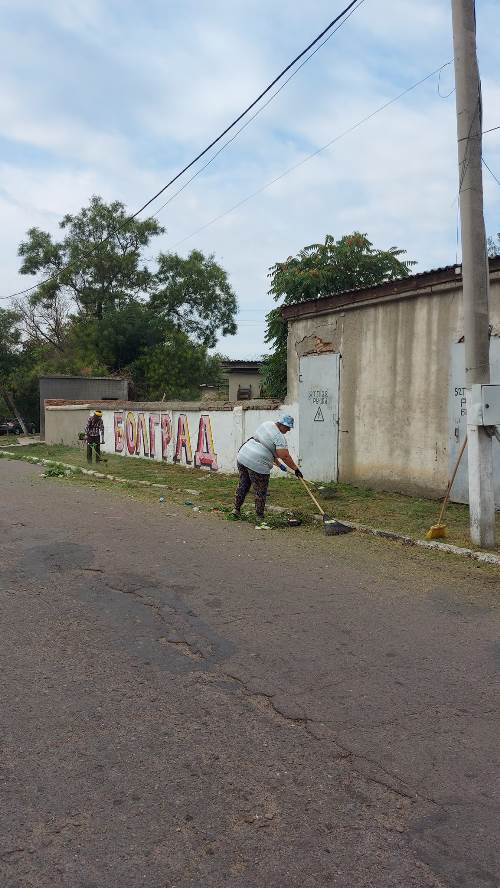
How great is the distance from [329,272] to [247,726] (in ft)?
A: 51.4

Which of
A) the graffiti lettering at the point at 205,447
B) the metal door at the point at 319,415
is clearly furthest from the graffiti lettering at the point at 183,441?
the metal door at the point at 319,415

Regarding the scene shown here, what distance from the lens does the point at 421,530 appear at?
8680 millimetres

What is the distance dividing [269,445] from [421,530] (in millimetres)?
2304

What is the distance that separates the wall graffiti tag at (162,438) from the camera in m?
17.0

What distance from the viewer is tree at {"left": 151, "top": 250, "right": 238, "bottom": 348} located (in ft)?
131

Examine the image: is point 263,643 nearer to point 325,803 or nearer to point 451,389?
point 325,803

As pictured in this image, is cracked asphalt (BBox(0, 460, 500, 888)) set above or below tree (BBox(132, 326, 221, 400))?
below

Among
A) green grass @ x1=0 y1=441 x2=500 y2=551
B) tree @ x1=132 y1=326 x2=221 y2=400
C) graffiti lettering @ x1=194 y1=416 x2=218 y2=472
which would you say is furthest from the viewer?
tree @ x1=132 y1=326 x2=221 y2=400

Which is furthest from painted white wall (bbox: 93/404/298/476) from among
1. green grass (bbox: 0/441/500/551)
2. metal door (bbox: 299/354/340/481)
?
green grass (bbox: 0/441/500/551)

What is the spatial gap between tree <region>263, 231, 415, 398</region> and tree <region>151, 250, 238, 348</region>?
71.0ft

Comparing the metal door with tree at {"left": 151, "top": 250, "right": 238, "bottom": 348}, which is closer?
the metal door

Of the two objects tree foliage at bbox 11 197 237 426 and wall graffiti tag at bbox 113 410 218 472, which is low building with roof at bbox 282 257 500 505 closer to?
wall graffiti tag at bbox 113 410 218 472

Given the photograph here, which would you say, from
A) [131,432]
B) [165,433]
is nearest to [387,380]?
[165,433]

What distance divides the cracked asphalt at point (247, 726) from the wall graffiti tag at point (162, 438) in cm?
1032
